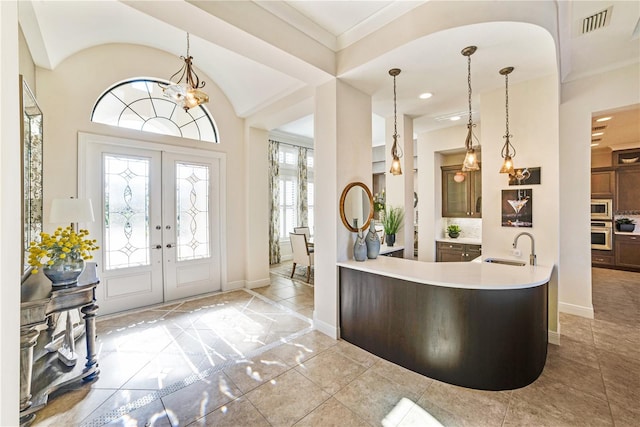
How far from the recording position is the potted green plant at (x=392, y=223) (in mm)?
4457

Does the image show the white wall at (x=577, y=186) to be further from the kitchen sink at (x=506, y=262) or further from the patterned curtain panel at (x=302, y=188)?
the patterned curtain panel at (x=302, y=188)

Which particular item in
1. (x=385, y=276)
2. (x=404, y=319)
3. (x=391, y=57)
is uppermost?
(x=391, y=57)

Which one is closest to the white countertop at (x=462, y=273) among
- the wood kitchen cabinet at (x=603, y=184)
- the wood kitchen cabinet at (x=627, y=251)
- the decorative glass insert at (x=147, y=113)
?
the decorative glass insert at (x=147, y=113)

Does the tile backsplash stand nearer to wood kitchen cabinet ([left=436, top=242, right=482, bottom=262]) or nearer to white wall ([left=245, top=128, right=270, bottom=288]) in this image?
wood kitchen cabinet ([left=436, top=242, right=482, bottom=262])

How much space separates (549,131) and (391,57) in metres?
2.07

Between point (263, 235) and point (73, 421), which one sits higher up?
point (263, 235)

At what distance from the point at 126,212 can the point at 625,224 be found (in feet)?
33.0

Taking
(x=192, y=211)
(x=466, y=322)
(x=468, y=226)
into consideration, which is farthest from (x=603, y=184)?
(x=192, y=211)

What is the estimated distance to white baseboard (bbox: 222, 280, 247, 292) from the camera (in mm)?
4748

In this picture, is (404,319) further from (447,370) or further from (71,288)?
(71,288)

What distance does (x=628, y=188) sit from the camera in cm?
617

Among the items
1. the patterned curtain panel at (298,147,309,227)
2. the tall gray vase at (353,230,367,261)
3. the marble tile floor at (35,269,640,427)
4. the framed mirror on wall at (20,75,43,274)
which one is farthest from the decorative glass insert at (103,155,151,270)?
the patterned curtain panel at (298,147,309,227)

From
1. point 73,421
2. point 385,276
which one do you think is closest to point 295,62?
point 385,276

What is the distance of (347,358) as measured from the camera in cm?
268
